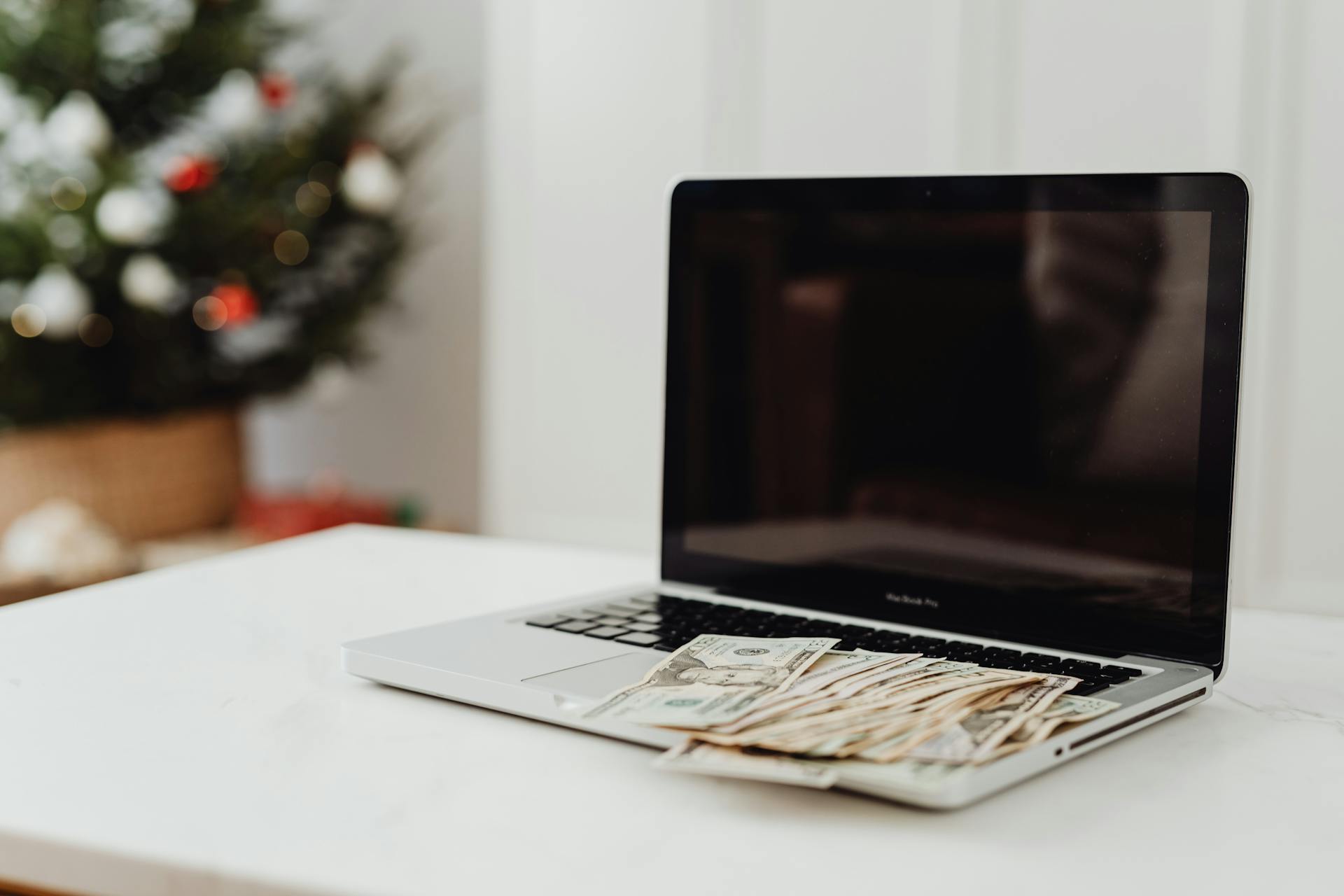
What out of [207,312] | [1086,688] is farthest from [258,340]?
[1086,688]

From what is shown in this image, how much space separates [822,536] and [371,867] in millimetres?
422

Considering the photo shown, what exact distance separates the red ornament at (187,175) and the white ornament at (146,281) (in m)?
0.15

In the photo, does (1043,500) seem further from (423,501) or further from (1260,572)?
(423,501)

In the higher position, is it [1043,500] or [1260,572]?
[1043,500]

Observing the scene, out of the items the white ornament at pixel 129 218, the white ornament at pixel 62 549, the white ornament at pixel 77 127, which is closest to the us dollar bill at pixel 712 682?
the white ornament at pixel 62 549

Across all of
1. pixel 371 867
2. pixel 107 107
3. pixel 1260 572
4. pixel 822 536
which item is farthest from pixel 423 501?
pixel 371 867

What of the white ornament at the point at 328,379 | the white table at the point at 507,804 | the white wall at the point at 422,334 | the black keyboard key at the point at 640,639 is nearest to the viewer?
the white table at the point at 507,804

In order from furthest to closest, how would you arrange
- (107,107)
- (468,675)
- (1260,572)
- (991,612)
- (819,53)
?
(107,107), (819,53), (1260,572), (991,612), (468,675)

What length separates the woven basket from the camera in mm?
2428

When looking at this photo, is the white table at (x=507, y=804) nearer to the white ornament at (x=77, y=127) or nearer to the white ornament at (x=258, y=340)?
the white ornament at (x=77, y=127)

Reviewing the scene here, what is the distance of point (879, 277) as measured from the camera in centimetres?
77

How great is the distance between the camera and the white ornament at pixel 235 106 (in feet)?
7.73

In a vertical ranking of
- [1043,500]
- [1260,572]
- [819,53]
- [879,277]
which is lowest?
[1260,572]

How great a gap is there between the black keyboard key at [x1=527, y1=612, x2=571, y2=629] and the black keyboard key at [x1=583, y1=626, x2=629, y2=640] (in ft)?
0.08
